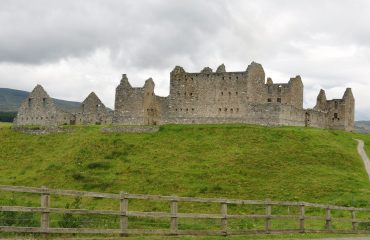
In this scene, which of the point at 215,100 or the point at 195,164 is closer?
the point at 195,164

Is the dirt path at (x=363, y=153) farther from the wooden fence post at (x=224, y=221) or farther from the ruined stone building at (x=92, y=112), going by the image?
the ruined stone building at (x=92, y=112)

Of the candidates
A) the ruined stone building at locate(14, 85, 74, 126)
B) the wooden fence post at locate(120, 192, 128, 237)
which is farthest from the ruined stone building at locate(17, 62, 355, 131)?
the wooden fence post at locate(120, 192, 128, 237)

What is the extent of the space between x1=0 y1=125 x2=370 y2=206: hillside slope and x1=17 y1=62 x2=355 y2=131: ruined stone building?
10.8 m

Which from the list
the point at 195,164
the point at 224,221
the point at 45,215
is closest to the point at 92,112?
the point at 195,164

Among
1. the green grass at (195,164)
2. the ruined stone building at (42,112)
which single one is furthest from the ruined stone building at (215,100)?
the green grass at (195,164)

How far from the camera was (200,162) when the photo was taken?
244ft

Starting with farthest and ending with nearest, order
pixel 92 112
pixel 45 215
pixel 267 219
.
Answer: pixel 92 112 → pixel 267 219 → pixel 45 215

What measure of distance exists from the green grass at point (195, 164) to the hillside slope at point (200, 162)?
0.10 metres

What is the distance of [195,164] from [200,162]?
4.64ft

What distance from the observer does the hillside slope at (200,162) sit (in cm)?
6309

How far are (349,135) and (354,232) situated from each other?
190 feet

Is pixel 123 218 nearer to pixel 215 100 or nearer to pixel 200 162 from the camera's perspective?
pixel 200 162

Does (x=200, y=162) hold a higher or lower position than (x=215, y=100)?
lower

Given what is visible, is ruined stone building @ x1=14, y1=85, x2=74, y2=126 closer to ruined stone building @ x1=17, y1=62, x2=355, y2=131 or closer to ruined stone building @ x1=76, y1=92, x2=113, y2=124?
ruined stone building @ x1=76, y1=92, x2=113, y2=124
